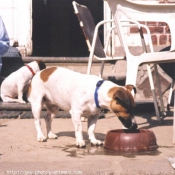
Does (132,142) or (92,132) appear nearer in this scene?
(132,142)

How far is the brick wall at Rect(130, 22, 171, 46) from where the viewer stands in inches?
297

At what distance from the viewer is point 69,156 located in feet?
13.5

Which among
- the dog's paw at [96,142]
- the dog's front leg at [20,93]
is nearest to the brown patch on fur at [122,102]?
the dog's paw at [96,142]

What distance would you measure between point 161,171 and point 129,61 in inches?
63.2

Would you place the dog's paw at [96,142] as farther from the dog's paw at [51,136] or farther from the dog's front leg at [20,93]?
the dog's front leg at [20,93]

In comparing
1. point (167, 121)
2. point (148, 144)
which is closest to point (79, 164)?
point (148, 144)

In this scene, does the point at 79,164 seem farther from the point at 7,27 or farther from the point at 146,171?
the point at 7,27

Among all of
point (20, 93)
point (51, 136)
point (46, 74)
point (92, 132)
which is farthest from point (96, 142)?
point (20, 93)

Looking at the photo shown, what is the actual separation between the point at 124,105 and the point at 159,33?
3.57 m

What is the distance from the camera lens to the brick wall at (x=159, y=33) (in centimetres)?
754

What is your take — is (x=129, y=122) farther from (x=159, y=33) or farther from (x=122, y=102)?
(x=159, y=33)

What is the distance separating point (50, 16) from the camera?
11.9 m

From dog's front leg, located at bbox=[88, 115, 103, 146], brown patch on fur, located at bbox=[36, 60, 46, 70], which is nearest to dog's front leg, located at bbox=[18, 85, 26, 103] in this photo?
brown patch on fur, located at bbox=[36, 60, 46, 70]

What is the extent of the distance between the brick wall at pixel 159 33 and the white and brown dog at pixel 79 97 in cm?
281
